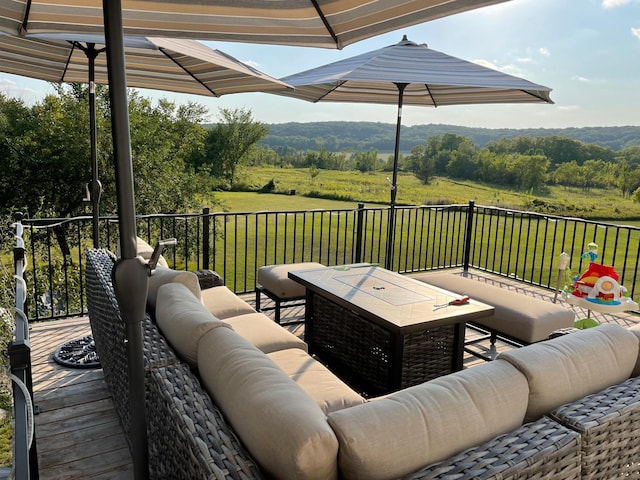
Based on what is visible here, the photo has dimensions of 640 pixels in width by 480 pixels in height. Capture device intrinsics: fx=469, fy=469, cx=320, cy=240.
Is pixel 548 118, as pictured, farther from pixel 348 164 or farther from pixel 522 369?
pixel 522 369

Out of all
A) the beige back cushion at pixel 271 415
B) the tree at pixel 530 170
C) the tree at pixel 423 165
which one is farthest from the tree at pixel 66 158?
the tree at pixel 530 170

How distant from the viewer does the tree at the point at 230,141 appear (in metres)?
20.2

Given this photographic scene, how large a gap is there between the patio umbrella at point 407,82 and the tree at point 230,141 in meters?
15.4

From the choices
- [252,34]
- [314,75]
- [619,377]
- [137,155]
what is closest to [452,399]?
[619,377]

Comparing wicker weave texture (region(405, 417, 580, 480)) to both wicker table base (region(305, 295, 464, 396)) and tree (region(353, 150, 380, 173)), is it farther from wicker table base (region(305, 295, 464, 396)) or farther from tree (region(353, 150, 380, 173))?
tree (region(353, 150, 380, 173))

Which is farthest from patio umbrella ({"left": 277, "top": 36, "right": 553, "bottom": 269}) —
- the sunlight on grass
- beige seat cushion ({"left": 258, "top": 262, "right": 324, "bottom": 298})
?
the sunlight on grass

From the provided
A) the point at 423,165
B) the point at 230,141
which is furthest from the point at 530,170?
the point at 230,141

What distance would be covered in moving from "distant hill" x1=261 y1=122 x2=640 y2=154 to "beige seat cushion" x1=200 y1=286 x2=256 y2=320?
49.1 feet

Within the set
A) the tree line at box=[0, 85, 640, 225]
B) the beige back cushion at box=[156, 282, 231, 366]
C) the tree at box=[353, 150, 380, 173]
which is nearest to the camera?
the beige back cushion at box=[156, 282, 231, 366]

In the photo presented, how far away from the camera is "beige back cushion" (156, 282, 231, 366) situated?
1.79 meters

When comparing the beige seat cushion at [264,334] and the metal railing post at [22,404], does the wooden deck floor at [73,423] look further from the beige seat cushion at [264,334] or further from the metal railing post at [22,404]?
the metal railing post at [22,404]

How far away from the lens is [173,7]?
1.76m

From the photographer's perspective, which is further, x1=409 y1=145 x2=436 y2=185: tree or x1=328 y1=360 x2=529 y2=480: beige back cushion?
x1=409 y1=145 x2=436 y2=185: tree

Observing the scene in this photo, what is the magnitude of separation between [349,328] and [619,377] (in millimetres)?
1782
